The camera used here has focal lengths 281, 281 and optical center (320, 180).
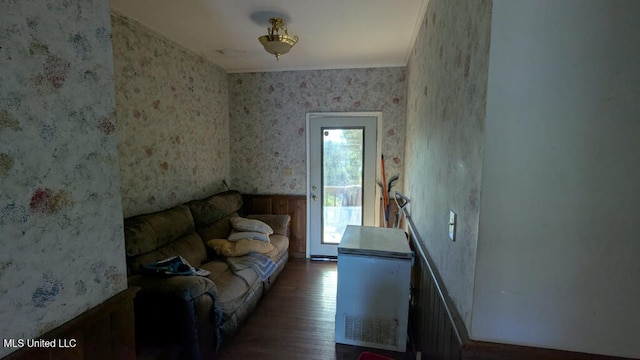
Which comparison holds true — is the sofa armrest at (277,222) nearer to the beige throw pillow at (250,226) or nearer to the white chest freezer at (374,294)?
the beige throw pillow at (250,226)

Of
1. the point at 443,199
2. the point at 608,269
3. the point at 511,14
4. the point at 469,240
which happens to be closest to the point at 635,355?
the point at 608,269

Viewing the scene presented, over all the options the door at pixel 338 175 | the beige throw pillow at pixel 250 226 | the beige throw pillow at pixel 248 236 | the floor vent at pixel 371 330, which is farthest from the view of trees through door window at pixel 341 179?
the floor vent at pixel 371 330

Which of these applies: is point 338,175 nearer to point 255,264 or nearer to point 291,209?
point 291,209

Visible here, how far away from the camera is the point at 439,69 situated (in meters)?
1.61

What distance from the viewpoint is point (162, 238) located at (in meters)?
2.38

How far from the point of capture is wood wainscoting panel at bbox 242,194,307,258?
405 centimetres

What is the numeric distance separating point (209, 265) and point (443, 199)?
217 cm

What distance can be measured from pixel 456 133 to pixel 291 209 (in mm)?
3090

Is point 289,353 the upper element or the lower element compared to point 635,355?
lower

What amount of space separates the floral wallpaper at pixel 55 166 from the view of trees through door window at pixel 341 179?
2973mm

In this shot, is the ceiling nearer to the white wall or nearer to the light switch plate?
the white wall

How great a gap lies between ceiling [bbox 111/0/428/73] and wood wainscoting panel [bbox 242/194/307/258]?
6.07 feet

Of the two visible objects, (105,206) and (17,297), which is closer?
(17,297)

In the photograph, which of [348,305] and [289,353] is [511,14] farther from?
[289,353]
